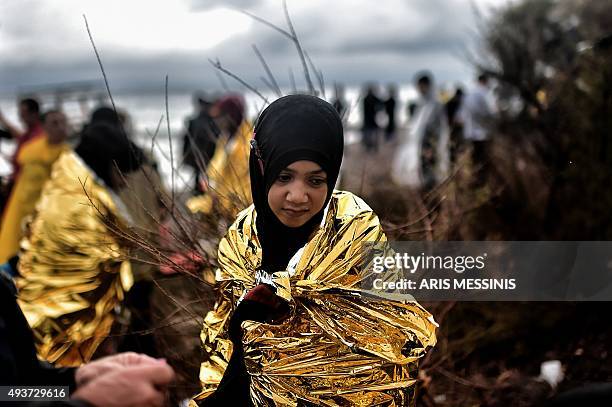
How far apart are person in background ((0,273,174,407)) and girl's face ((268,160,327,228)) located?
582mm

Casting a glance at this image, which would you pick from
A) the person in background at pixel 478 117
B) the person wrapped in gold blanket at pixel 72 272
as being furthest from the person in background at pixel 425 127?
the person wrapped in gold blanket at pixel 72 272

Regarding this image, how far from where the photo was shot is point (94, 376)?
1.46m

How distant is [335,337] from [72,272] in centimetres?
183

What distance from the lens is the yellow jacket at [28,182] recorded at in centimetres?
487

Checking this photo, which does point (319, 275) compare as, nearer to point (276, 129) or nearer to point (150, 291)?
point (276, 129)

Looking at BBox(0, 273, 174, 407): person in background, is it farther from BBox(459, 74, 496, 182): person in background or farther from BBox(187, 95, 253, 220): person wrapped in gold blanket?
BBox(459, 74, 496, 182): person in background

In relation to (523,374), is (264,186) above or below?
above

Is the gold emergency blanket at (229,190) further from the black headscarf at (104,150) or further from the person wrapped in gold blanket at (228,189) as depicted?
the black headscarf at (104,150)

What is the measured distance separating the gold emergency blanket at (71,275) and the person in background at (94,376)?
1.55m

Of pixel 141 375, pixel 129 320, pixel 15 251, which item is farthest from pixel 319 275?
pixel 15 251

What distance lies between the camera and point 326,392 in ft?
6.30

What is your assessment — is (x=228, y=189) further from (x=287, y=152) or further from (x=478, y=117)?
(x=478, y=117)

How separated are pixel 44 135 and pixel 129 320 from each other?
2.20 m

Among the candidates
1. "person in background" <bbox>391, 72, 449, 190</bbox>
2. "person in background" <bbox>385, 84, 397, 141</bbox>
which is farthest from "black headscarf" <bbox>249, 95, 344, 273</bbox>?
"person in background" <bbox>385, 84, 397, 141</bbox>
